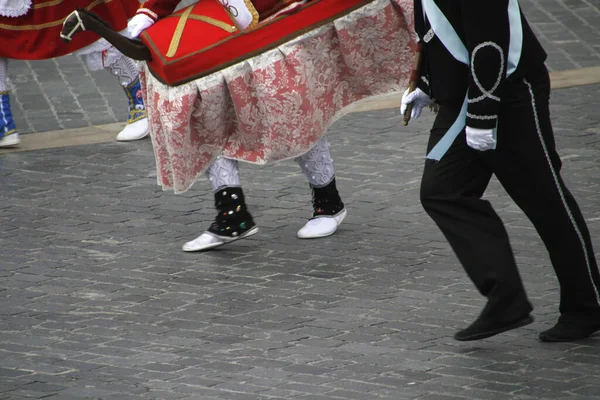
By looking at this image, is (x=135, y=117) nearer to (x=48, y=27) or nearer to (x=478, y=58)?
(x=48, y=27)

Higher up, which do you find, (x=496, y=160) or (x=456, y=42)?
(x=456, y=42)

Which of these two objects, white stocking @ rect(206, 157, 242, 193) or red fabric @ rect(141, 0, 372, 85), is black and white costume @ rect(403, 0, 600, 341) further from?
white stocking @ rect(206, 157, 242, 193)

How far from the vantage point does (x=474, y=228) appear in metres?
4.54

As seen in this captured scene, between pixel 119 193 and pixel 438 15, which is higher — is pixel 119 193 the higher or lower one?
the lower one

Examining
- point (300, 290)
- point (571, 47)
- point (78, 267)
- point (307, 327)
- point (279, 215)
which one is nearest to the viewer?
point (307, 327)

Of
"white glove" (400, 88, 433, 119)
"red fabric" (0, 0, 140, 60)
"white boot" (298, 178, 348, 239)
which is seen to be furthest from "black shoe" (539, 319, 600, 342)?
"red fabric" (0, 0, 140, 60)

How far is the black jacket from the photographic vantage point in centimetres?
426

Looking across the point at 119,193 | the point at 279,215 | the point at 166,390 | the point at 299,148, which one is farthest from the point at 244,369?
the point at 119,193

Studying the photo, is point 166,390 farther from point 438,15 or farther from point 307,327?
point 438,15

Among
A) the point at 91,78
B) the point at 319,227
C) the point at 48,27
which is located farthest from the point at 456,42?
the point at 91,78

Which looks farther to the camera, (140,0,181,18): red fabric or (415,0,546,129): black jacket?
(140,0,181,18): red fabric

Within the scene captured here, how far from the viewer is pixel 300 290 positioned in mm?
5391

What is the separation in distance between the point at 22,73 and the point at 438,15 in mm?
5785

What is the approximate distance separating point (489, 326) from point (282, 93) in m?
1.56
